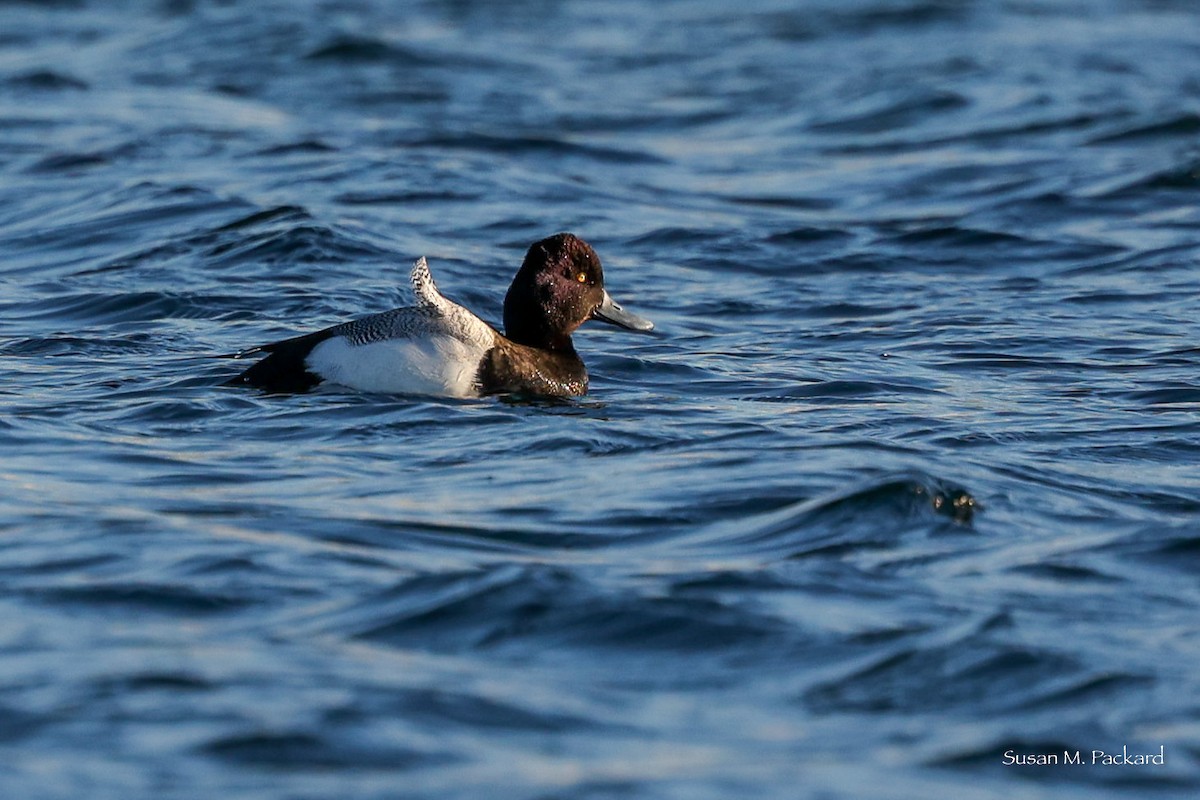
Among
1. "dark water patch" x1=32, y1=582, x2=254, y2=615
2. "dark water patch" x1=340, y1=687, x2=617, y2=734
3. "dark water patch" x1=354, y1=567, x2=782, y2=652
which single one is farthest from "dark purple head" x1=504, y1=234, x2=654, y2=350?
"dark water patch" x1=340, y1=687, x2=617, y2=734

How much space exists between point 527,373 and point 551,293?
656 millimetres

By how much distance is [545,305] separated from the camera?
10.2 metres

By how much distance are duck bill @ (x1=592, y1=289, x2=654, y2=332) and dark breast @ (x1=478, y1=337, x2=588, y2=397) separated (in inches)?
21.7

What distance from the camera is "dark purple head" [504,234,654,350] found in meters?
10.2

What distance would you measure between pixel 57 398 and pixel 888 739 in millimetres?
5508

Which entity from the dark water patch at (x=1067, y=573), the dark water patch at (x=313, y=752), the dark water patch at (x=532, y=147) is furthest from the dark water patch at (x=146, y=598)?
the dark water patch at (x=532, y=147)

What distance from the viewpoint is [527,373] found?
9.67 metres

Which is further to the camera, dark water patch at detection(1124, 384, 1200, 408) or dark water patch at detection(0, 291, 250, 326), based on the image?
dark water patch at detection(0, 291, 250, 326)

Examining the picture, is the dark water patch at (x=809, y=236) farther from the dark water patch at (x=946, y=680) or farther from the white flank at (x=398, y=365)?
the dark water patch at (x=946, y=680)

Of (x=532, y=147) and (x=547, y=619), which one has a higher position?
(x=532, y=147)

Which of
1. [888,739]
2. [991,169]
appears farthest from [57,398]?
[991,169]

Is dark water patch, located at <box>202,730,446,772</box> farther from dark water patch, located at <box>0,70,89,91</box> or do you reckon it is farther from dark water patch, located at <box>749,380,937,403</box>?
dark water patch, located at <box>0,70,89,91</box>

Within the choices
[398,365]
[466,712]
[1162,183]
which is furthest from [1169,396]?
[1162,183]

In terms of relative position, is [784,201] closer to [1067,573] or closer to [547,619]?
→ [1067,573]
